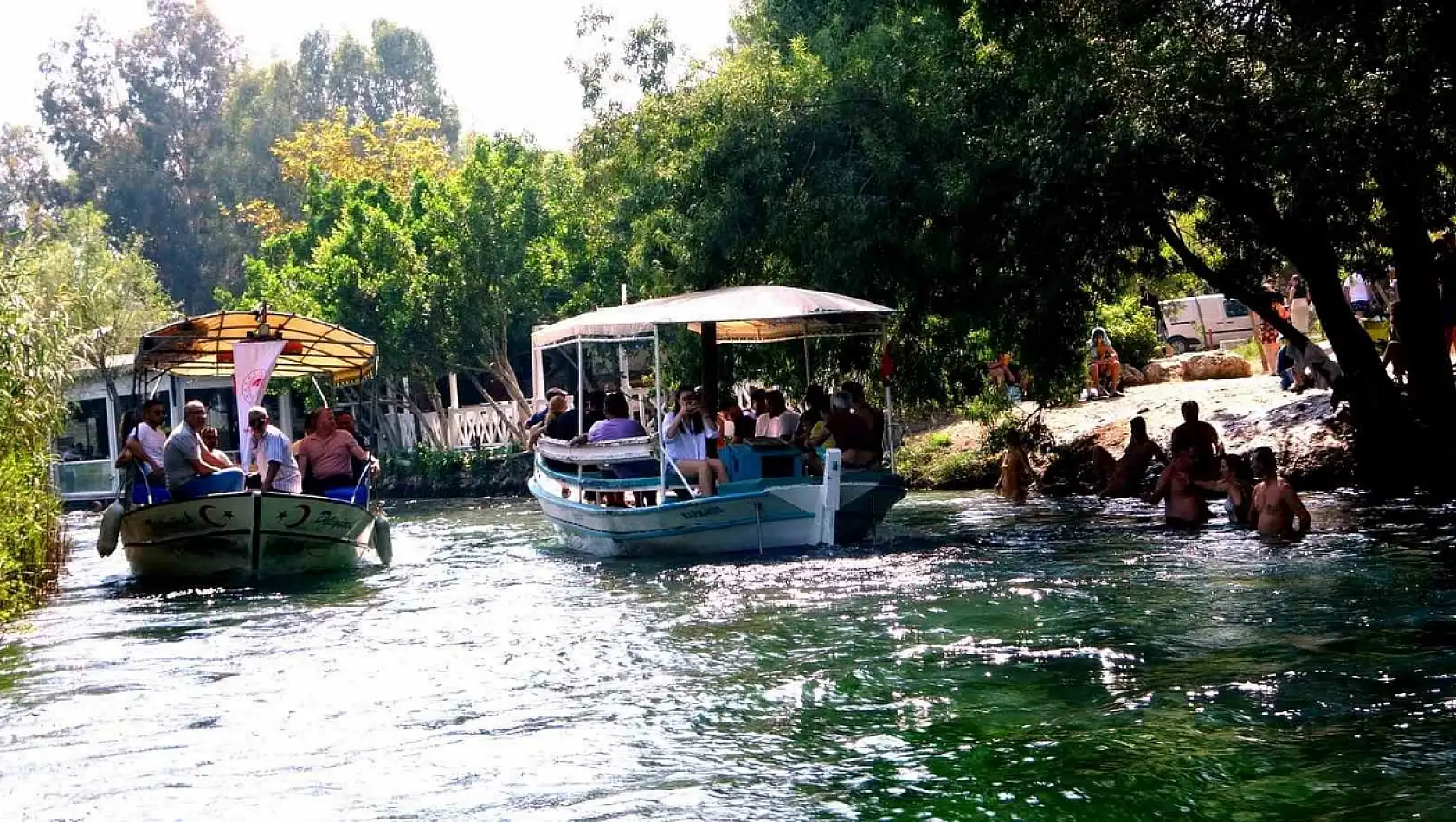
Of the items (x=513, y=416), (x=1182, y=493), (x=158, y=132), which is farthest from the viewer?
(x=158, y=132)

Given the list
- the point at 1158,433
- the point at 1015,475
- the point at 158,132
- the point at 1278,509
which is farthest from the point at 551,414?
the point at 158,132

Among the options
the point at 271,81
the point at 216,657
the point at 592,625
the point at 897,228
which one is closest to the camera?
the point at 216,657

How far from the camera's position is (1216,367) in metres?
30.7

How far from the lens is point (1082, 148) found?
17.3m

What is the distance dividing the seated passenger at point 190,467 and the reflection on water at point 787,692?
1.19 m

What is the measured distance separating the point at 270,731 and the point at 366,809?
211 centimetres

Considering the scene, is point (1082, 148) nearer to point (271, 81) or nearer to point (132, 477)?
point (132, 477)

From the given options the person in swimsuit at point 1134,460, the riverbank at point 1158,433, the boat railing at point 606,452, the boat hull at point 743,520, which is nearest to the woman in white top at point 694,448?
the boat railing at point 606,452

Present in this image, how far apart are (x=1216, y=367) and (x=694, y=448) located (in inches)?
634

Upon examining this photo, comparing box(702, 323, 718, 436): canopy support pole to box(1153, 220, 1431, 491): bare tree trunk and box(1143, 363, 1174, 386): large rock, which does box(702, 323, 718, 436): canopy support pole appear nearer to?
box(1153, 220, 1431, 491): bare tree trunk

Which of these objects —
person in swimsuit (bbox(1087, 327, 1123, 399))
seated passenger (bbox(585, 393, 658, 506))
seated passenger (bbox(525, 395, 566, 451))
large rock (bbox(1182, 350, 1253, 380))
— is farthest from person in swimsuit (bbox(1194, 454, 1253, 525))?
large rock (bbox(1182, 350, 1253, 380))

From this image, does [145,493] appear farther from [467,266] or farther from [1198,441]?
[467,266]

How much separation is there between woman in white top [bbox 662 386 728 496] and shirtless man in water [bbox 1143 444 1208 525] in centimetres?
506

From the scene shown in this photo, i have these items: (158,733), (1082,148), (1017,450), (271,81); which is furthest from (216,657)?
(271,81)
